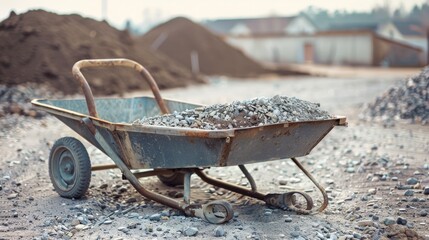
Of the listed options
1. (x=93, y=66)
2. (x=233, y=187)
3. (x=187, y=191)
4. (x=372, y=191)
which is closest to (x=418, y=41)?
(x=372, y=191)

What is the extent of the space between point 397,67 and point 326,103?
17891mm

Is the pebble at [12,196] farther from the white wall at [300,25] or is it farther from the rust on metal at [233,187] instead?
the white wall at [300,25]

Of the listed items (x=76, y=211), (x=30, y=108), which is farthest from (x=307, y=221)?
(x=30, y=108)

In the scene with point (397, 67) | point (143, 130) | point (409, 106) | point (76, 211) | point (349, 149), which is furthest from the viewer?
point (397, 67)

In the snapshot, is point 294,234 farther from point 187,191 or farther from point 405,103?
point 405,103

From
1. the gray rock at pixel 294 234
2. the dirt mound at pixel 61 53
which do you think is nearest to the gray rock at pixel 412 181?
the gray rock at pixel 294 234

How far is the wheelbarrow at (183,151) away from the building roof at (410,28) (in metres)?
36.9

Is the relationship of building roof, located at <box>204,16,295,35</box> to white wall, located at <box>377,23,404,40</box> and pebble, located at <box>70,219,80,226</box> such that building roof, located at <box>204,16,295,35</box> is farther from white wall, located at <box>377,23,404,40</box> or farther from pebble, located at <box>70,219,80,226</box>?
pebble, located at <box>70,219,80,226</box>

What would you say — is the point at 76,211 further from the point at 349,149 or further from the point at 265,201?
the point at 349,149

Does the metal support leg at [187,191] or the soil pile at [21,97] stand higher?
the soil pile at [21,97]

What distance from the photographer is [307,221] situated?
18.6 feet

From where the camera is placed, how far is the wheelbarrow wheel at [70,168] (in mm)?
6238

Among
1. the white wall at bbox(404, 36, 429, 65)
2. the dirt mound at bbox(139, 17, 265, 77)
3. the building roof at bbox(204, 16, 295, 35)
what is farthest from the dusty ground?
the building roof at bbox(204, 16, 295, 35)

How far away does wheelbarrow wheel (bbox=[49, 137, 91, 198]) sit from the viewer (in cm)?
624
